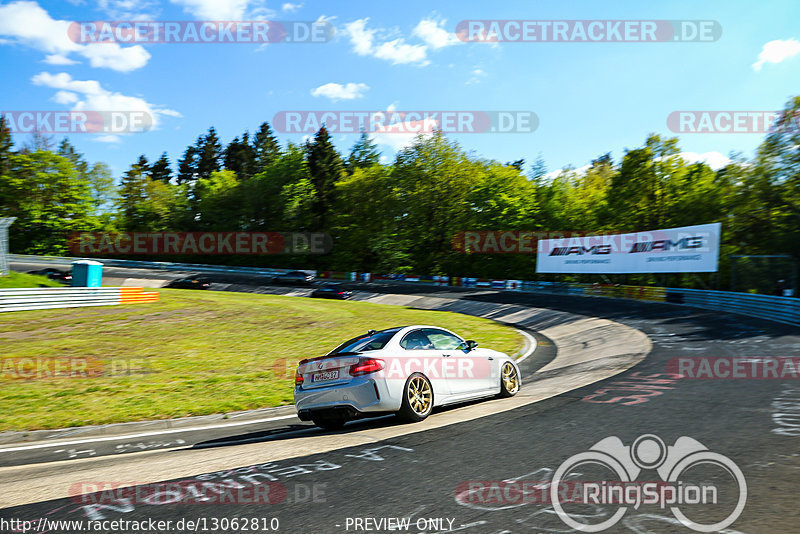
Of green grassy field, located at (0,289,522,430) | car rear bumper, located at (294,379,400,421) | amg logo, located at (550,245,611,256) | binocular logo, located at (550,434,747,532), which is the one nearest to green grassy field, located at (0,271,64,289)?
green grassy field, located at (0,289,522,430)

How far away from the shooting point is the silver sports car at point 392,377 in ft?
25.9

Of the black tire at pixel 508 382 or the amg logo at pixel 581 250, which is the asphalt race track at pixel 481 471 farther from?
the amg logo at pixel 581 250

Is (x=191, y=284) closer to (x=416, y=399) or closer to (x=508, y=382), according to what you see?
(x=508, y=382)

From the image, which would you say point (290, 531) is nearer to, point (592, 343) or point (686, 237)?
point (592, 343)

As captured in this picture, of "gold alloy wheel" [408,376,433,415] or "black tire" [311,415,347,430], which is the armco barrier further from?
"black tire" [311,415,347,430]

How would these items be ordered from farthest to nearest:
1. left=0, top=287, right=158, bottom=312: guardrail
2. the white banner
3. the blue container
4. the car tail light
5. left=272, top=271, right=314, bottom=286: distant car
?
left=272, top=271, right=314, bottom=286: distant car
the white banner
the blue container
left=0, top=287, right=158, bottom=312: guardrail
the car tail light

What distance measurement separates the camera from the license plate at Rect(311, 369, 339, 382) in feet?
26.7

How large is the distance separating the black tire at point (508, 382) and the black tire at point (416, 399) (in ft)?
6.86

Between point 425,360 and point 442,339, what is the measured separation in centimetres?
86

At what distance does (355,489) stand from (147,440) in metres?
5.26

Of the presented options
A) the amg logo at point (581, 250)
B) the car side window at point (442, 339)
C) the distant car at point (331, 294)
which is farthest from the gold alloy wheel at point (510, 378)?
the amg logo at point (581, 250)

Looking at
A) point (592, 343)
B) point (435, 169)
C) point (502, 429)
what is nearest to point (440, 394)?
point (502, 429)

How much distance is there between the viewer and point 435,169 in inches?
2621

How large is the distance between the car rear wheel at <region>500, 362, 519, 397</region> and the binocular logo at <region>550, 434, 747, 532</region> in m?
3.86
